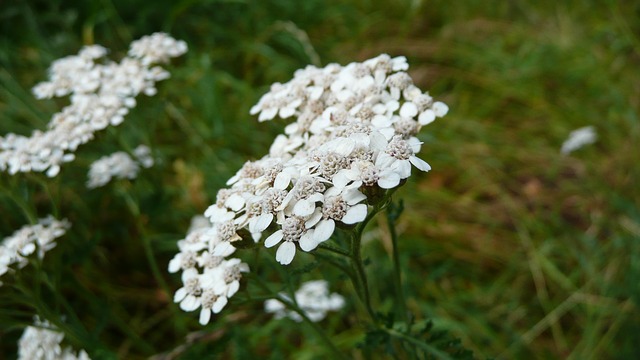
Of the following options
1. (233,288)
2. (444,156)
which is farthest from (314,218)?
(444,156)

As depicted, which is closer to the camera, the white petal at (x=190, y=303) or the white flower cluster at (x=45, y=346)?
the white petal at (x=190, y=303)

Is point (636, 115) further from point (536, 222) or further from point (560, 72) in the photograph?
point (536, 222)

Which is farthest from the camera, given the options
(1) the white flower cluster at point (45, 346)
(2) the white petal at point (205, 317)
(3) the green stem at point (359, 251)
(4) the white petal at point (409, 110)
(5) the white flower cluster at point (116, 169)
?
(5) the white flower cluster at point (116, 169)

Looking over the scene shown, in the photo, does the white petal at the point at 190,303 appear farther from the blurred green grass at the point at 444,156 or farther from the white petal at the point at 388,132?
the white petal at the point at 388,132

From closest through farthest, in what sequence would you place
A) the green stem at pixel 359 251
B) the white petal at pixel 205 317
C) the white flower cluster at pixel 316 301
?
the green stem at pixel 359 251, the white petal at pixel 205 317, the white flower cluster at pixel 316 301

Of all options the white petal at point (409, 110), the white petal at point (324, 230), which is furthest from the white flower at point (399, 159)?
the white petal at point (409, 110)

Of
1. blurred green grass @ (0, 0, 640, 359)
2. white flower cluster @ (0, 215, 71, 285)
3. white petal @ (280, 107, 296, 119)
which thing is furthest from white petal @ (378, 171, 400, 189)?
white flower cluster @ (0, 215, 71, 285)

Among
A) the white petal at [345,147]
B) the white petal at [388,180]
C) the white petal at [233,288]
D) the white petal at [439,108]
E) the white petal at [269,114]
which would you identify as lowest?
the white petal at [233,288]
